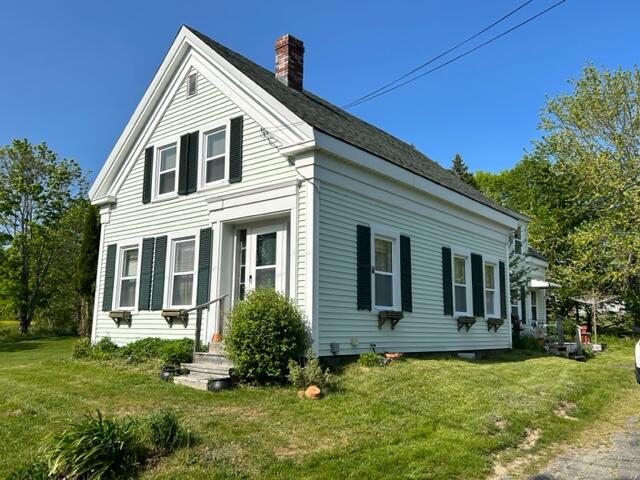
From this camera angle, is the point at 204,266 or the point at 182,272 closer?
the point at 204,266

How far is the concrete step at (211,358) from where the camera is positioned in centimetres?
930

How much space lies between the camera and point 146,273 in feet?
41.2

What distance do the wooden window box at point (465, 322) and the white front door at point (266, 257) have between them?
5725 mm

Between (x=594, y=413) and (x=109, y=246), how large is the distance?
38.5ft

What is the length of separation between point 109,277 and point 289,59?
24.3ft

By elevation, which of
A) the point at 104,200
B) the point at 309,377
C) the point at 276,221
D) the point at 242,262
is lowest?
the point at 309,377

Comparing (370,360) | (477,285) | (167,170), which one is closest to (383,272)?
(370,360)

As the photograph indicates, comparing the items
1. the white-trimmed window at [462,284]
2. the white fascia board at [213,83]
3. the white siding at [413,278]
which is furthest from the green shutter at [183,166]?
the white-trimmed window at [462,284]

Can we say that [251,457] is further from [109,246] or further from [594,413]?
[109,246]

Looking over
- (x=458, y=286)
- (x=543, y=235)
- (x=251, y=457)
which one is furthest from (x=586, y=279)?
(x=251, y=457)

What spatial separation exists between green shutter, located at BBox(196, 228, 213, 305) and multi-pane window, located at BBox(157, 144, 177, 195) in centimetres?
210

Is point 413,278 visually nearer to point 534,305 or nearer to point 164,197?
point 164,197

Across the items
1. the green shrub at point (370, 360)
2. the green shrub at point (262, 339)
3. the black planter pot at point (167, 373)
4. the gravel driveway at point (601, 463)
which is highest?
the green shrub at point (262, 339)

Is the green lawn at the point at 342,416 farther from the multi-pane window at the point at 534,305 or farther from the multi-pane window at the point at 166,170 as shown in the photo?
the multi-pane window at the point at 534,305
